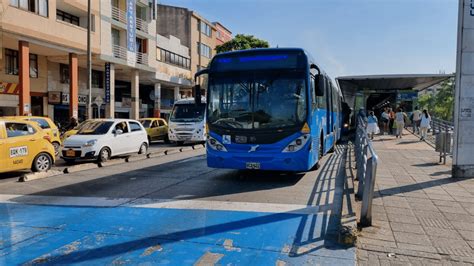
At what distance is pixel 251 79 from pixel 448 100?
266 feet

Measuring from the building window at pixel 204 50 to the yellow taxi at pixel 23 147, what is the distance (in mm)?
41153

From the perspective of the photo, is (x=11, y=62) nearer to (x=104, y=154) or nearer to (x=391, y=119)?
(x=104, y=154)

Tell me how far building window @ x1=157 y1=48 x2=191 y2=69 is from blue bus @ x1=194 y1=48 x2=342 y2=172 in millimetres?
32134

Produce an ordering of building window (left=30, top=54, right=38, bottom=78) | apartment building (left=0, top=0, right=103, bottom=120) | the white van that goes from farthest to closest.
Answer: building window (left=30, top=54, right=38, bottom=78)
the white van
apartment building (left=0, top=0, right=103, bottom=120)

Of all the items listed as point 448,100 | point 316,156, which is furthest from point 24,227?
point 448,100

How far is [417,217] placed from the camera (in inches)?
244

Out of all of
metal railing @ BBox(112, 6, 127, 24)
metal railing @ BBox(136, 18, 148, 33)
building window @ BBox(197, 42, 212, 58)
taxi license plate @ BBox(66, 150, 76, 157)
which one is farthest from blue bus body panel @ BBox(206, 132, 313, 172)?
building window @ BBox(197, 42, 212, 58)

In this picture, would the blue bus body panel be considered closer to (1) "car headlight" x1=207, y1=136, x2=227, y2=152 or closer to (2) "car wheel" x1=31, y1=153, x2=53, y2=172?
(1) "car headlight" x1=207, y1=136, x2=227, y2=152

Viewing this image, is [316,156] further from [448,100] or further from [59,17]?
[448,100]

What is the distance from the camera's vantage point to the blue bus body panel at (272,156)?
9016 millimetres

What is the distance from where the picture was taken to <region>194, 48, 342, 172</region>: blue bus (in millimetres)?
9047

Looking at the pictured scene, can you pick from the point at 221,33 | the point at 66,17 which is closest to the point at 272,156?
the point at 66,17

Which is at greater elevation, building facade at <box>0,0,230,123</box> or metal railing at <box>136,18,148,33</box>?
metal railing at <box>136,18,148,33</box>

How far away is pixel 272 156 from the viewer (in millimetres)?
9070
